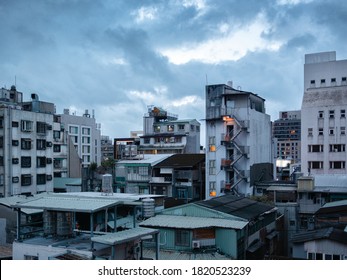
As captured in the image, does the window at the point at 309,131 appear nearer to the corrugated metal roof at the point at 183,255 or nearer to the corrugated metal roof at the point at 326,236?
the corrugated metal roof at the point at 326,236

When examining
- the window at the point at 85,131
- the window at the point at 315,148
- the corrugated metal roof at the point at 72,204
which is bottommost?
the corrugated metal roof at the point at 72,204

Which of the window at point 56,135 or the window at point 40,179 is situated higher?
the window at point 56,135

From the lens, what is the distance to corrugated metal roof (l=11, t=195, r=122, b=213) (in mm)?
23172

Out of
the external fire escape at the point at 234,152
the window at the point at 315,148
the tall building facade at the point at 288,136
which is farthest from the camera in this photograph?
the tall building facade at the point at 288,136

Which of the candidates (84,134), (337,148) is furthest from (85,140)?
(337,148)

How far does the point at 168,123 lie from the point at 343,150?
38.2 meters

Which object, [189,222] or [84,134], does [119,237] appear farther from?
[84,134]

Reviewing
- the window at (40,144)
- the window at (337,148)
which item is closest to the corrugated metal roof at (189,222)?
the window at (40,144)

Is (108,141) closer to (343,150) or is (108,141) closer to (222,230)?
(343,150)

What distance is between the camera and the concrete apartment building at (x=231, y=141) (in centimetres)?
5618

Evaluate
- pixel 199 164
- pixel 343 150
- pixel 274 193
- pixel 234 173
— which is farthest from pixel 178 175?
pixel 343 150

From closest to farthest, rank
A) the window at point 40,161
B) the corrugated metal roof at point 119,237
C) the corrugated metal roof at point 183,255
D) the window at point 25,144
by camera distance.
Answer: the corrugated metal roof at point 119,237, the corrugated metal roof at point 183,255, the window at point 25,144, the window at point 40,161

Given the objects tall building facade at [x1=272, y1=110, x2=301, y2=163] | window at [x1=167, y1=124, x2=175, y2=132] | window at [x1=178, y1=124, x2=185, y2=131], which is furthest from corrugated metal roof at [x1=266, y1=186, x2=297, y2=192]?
tall building facade at [x1=272, y1=110, x2=301, y2=163]

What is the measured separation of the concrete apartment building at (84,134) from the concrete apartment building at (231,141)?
44.7 meters
